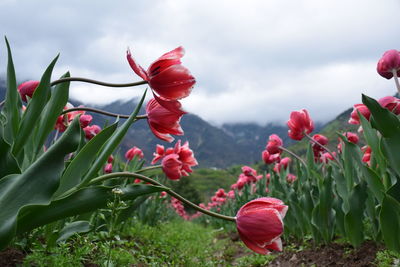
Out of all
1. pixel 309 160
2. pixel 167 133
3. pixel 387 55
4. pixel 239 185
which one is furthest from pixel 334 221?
pixel 239 185

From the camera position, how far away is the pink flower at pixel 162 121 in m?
2.17

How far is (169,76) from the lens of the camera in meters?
1.89

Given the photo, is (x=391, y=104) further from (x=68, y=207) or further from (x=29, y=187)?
(x=29, y=187)

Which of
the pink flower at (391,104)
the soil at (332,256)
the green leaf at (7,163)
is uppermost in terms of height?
the pink flower at (391,104)

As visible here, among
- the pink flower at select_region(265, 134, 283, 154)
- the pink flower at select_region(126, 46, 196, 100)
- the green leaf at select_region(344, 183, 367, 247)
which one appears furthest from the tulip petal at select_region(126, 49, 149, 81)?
the pink flower at select_region(265, 134, 283, 154)

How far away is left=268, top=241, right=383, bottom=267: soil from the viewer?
121 inches

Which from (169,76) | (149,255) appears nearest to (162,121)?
(169,76)

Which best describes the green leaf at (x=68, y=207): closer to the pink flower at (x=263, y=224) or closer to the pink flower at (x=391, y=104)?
the pink flower at (x=263, y=224)

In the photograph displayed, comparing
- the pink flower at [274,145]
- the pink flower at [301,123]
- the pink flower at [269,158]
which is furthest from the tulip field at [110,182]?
the pink flower at [269,158]

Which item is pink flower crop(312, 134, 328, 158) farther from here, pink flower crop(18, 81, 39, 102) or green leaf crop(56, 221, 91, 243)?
pink flower crop(18, 81, 39, 102)

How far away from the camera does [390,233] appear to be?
2.69 m

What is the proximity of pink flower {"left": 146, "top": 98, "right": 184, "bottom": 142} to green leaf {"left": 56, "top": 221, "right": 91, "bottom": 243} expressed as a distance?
0.87m

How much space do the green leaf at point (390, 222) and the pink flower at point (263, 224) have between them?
Result: 1222mm

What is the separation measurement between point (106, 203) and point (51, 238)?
791 mm
